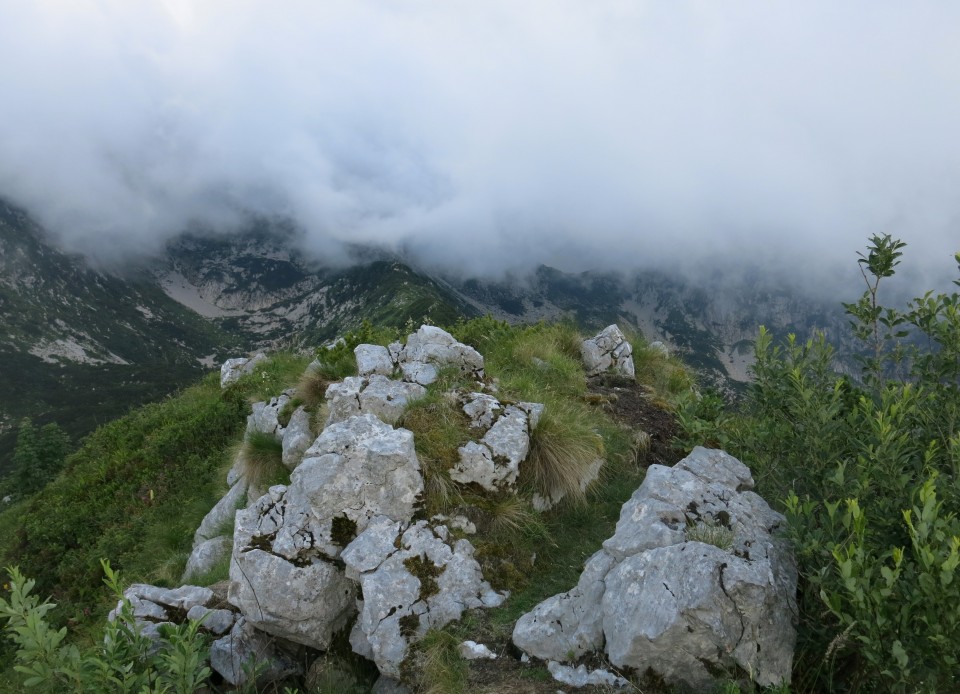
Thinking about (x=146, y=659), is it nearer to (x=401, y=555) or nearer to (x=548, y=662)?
(x=401, y=555)

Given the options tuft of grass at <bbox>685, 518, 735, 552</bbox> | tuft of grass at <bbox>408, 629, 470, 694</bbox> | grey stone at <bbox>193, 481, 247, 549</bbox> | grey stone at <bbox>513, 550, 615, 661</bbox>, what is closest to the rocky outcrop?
grey stone at <bbox>193, 481, 247, 549</bbox>

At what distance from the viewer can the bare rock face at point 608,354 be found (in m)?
17.1

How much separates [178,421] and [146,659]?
1454cm

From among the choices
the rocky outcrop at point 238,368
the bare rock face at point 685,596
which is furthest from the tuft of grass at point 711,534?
the rocky outcrop at point 238,368

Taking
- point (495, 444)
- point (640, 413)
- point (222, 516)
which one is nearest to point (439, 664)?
point (495, 444)

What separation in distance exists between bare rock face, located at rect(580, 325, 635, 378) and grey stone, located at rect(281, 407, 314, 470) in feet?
31.6

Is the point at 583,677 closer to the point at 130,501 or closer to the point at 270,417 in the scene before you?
the point at 270,417

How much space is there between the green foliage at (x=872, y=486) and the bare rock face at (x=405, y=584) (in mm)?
4045

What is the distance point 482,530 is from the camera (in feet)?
28.1

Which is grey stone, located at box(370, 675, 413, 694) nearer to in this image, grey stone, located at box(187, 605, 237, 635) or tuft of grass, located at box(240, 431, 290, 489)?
grey stone, located at box(187, 605, 237, 635)

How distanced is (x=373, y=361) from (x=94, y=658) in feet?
25.5

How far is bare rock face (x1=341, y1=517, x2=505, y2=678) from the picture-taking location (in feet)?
22.7

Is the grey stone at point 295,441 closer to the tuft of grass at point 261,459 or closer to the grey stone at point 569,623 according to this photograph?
the tuft of grass at point 261,459

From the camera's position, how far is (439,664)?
246 inches
